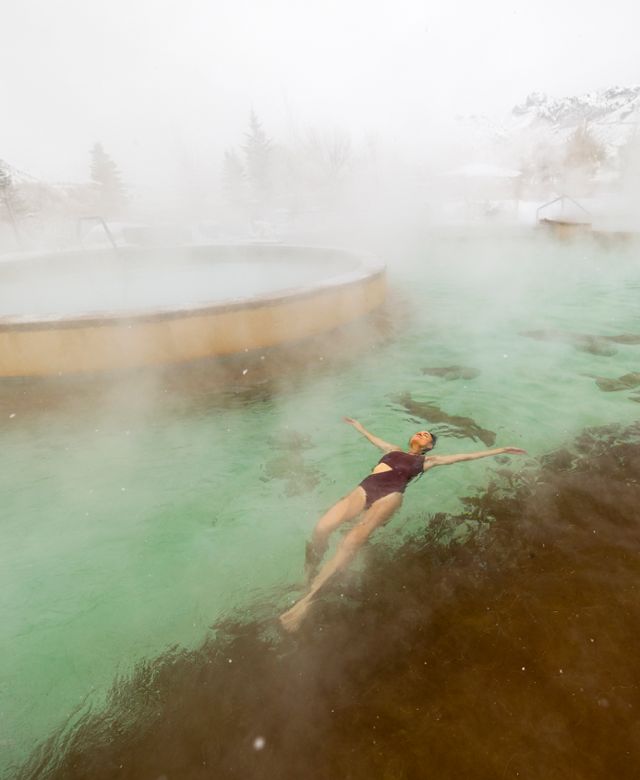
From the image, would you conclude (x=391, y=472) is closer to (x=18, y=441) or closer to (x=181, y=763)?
(x=181, y=763)

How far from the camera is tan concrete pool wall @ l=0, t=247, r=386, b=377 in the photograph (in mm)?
5805

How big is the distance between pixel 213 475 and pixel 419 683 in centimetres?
278

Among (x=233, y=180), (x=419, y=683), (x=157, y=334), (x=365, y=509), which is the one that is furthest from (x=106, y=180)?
(x=419, y=683)

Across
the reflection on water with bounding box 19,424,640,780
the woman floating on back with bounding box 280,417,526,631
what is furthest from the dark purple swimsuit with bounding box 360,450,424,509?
the reflection on water with bounding box 19,424,640,780

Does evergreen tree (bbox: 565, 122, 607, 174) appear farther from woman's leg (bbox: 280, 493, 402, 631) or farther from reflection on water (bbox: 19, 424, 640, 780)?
woman's leg (bbox: 280, 493, 402, 631)

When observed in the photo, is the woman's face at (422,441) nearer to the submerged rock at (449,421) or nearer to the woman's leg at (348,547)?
the woman's leg at (348,547)

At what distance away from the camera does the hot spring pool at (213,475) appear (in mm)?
2891

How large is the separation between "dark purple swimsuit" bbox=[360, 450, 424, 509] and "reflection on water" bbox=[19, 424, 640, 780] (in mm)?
455

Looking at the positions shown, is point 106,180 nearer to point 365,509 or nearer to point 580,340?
point 580,340

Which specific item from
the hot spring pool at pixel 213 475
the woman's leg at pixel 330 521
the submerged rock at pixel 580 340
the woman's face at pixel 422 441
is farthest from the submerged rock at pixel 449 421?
the submerged rock at pixel 580 340

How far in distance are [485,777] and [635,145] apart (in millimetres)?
44459

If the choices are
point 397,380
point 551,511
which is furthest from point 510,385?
point 551,511

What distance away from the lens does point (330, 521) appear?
347 cm

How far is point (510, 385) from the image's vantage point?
6062 mm
